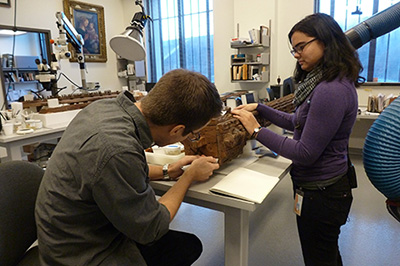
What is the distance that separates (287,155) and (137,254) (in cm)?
68

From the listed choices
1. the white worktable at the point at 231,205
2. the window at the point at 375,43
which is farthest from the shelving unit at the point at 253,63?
the white worktable at the point at 231,205

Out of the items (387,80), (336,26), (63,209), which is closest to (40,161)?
(63,209)

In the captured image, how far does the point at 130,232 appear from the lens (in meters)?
0.80

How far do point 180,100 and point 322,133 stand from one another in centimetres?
56

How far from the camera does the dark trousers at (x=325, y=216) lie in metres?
1.15

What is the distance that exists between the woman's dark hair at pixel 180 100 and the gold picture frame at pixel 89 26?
14.9 feet

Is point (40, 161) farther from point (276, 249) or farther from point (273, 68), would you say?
point (273, 68)

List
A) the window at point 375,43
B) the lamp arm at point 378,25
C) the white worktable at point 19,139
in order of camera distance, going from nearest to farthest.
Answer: the lamp arm at point 378,25, the white worktable at point 19,139, the window at point 375,43

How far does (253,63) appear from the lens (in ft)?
13.3

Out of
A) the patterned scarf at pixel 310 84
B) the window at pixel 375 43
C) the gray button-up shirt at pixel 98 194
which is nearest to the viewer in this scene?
the gray button-up shirt at pixel 98 194

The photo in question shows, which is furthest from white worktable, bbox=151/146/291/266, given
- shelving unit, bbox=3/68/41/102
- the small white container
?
shelving unit, bbox=3/68/41/102

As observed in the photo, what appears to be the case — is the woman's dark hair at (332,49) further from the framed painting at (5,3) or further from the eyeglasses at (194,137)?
the framed painting at (5,3)

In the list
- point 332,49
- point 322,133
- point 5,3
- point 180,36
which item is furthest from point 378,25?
point 5,3

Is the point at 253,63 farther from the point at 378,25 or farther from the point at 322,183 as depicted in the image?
the point at 322,183
